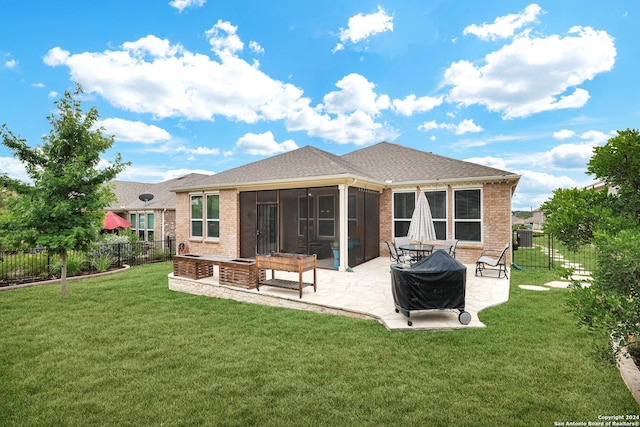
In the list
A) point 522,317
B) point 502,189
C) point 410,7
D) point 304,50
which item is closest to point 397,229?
point 502,189

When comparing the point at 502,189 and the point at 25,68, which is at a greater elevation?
the point at 25,68

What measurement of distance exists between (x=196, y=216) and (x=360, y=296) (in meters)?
10.0

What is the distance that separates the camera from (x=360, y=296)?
6.75 meters

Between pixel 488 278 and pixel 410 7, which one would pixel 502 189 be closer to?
pixel 488 278

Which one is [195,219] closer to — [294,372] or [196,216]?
[196,216]

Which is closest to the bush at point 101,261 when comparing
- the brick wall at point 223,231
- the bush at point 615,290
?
the brick wall at point 223,231

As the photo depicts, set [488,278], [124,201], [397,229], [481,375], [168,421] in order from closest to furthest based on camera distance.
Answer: [168,421]
[481,375]
[488,278]
[397,229]
[124,201]

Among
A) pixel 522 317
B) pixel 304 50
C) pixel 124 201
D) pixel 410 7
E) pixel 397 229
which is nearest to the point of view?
pixel 522 317

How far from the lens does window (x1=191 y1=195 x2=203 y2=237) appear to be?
45.1 ft

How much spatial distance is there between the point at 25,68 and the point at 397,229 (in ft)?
→ 50.2

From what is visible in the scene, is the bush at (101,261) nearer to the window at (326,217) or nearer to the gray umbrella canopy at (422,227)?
the window at (326,217)

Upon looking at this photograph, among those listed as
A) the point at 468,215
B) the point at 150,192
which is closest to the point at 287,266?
the point at 468,215

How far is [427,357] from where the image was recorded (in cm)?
404

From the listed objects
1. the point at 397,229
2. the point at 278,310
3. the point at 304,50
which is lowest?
the point at 278,310
